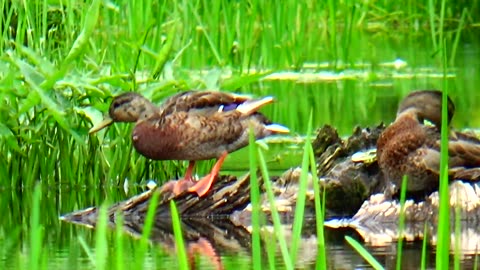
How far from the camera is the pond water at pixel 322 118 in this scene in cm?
487

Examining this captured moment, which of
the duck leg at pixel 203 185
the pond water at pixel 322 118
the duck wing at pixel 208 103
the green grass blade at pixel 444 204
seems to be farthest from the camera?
the duck wing at pixel 208 103

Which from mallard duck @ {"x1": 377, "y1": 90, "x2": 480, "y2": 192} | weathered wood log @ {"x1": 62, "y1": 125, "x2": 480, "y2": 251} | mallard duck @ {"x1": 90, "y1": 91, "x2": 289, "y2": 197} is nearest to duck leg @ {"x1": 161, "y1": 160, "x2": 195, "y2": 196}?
weathered wood log @ {"x1": 62, "y1": 125, "x2": 480, "y2": 251}

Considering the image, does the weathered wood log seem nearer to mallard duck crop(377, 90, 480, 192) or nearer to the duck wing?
mallard duck crop(377, 90, 480, 192)

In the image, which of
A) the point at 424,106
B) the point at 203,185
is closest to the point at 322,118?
the point at 424,106

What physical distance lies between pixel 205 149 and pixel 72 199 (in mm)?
597

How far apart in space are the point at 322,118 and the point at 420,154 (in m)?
2.91

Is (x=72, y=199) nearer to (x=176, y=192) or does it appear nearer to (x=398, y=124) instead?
(x=176, y=192)

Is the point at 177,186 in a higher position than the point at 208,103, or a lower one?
lower

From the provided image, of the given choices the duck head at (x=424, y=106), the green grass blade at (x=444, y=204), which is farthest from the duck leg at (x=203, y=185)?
the green grass blade at (x=444, y=204)

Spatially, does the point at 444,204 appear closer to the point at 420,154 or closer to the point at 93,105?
the point at 420,154

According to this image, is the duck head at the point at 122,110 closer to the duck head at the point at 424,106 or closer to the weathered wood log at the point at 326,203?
the weathered wood log at the point at 326,203

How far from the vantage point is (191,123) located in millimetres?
6832

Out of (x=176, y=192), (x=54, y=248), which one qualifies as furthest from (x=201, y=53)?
(x=54, y=248)

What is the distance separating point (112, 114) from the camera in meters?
6.50
